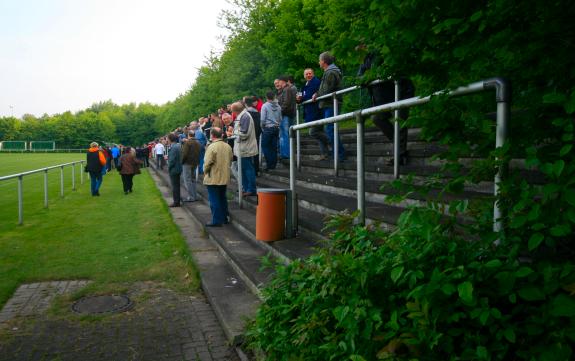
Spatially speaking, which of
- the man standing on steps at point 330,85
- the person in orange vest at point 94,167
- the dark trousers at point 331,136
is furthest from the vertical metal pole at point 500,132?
the person in orange vest at point 94,167

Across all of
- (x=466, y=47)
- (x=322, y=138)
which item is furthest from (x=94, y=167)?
(x=466, y=47)

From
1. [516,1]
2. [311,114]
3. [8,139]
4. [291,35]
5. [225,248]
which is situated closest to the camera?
[516,1]

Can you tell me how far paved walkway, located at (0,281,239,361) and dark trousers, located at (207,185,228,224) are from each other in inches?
119

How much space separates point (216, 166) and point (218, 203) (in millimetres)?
639

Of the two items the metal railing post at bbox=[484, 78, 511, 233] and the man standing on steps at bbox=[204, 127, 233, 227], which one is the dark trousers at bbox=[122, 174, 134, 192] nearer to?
the man standing on steps at bbox=[204, 127, 233, 227]

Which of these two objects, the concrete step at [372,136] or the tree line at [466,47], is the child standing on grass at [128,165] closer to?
the concrete step at [372,136]

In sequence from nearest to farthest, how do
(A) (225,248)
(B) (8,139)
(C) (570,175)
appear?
1. (C) (570,175)
2. (A) (225,248)
3. (B) (8,139)

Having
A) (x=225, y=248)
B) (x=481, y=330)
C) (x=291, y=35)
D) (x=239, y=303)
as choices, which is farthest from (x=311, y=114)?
(x=291, y=35)

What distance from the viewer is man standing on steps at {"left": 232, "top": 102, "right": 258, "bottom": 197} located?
9133 mm

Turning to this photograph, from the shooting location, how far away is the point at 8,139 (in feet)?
403

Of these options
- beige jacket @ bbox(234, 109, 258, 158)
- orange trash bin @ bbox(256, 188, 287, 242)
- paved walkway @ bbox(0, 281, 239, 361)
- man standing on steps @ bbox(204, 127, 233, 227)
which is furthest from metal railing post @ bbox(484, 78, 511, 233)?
beige jacket @ bbox(234, 109, 258, 158)

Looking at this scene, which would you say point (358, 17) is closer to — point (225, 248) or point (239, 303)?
point (239, 303)

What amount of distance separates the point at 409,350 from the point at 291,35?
905 inches

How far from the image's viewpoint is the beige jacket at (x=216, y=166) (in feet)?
28.3
